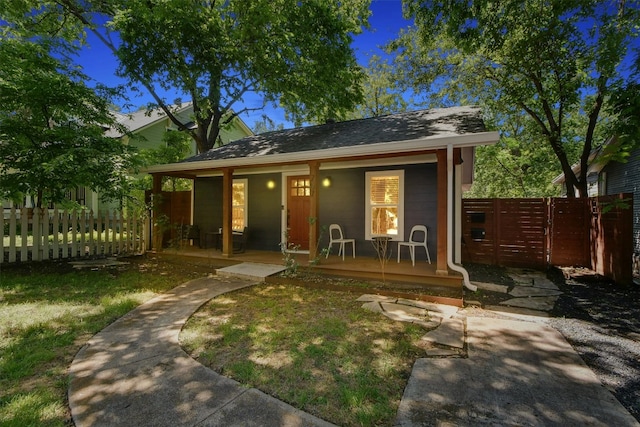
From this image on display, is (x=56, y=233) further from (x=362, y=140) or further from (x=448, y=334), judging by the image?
(x=448, y=334)

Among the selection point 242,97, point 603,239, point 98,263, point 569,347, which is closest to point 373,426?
point 569,347

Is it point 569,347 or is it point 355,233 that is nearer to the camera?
point 569,347

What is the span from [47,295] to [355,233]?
5632 mm

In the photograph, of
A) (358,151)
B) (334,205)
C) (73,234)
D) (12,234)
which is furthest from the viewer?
(334,205)

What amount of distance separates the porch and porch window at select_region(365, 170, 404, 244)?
0.63 m

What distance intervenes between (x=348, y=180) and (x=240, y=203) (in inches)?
129

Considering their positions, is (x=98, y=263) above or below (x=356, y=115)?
below

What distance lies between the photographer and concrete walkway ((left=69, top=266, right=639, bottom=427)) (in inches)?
75.3

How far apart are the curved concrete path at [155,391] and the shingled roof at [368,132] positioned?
4418 millimetres

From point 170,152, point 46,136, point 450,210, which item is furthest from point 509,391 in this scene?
point 170,152

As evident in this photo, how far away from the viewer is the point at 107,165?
5887 mm

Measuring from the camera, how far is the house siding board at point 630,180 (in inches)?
293

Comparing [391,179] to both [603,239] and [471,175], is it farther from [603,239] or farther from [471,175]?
[603,239]

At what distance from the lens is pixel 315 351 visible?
2812mm
